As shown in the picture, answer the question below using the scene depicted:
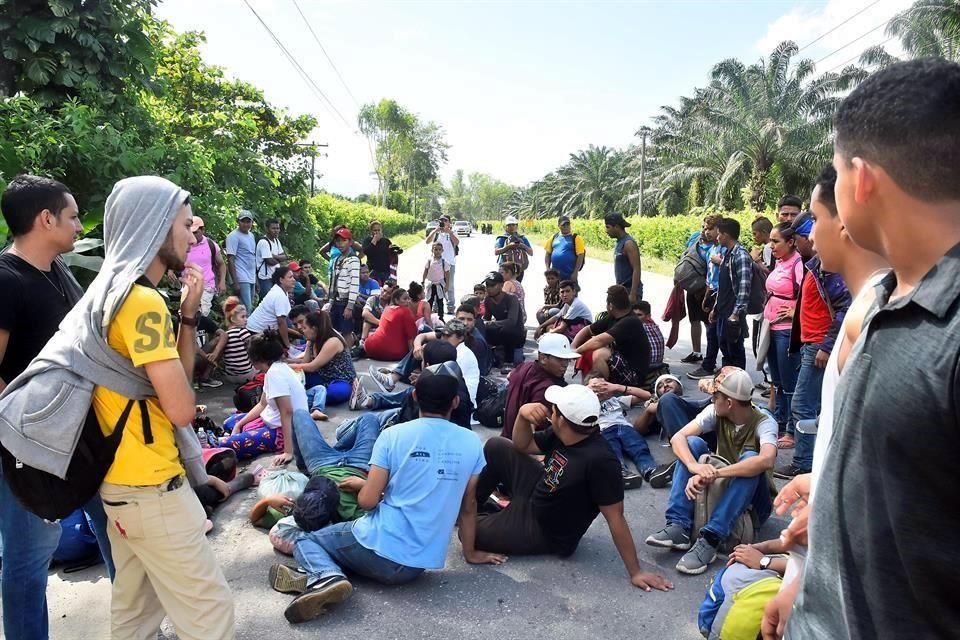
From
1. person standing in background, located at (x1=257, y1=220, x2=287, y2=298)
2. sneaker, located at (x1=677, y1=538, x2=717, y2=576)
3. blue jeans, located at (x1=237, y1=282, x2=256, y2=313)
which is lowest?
sneaker, located at (x1=677, y1=538, x2=717, y2=576)

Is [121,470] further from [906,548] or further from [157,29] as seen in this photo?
[157,29]

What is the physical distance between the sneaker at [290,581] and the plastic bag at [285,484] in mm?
732

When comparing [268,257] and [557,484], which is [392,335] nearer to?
[268,257]

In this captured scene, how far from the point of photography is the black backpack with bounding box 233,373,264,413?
20.6 feet

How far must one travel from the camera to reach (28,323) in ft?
8.56

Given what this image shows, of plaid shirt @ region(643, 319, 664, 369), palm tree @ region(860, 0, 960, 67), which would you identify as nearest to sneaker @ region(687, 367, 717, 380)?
plaid shirt @ region(643, 319, 664, 369)

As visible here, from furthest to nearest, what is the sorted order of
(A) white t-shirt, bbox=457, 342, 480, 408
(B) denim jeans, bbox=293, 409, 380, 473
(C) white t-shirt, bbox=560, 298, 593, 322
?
(C) white t-shirt, bbox=560, 298, 593, 322 → (A) white t-shirt, bbox=457, 342, 480, 408 → (B) denim jeans, bbox=293, 409, 380, 473

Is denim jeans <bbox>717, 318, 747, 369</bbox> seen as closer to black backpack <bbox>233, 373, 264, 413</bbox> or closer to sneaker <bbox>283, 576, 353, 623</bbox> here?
black backpack <bbox>233, 373, 264, 413</bbox>

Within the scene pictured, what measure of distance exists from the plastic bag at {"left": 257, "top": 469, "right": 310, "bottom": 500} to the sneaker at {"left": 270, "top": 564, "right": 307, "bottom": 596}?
2.40 ft

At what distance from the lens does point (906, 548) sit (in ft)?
2.90

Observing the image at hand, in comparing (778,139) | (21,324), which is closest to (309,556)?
(21,324)

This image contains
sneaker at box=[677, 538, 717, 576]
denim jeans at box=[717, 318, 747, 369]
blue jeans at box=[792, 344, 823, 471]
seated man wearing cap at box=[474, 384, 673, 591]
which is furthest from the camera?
denim jeans at box=[717, 318, 747, 369]

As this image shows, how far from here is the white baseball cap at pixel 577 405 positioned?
3.54 m

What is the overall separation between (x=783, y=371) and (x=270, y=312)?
5.61 metres
